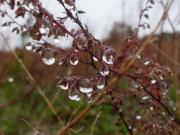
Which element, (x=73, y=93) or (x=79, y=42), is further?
(x=73, y=93)

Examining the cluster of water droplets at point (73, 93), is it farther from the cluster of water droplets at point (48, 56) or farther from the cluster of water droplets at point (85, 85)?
the cluster of water droplets at point (48, 56)

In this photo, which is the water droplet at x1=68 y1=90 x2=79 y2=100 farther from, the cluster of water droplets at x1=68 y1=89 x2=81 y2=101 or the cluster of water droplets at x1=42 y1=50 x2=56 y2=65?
the cluster of water droplets at x1=42 y1=50 x2=56 y2=65

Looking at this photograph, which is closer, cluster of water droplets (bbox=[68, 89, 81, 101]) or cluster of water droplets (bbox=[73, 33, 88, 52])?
cluster of water droplets (bbox=[73, 33, 88, 52])

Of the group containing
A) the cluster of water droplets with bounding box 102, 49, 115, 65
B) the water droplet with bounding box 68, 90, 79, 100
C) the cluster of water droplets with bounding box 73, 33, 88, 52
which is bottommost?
the water droplet with bounding box 68, 90, 79, 100

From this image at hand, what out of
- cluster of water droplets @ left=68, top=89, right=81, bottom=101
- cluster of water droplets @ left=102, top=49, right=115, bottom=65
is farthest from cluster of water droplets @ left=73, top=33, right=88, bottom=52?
cluster of water droplets @ left=68, top=89, right=81, bottom=101

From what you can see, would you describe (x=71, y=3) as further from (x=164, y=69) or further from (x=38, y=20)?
(x=164, y=69)

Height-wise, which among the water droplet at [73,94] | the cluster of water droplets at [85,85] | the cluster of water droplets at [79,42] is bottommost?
the water droplet at [73,94]

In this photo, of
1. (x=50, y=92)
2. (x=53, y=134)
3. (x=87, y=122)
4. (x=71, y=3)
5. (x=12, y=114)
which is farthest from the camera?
(x=50, y=92)

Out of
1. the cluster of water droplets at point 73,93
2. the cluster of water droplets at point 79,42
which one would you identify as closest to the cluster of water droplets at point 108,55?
the cluster of water droplets at point 79,42

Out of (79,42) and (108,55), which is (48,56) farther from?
(108,55)

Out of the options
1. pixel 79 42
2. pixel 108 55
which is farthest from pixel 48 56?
pixel 108 55

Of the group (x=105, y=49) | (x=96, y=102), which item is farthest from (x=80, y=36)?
(x=96, y=102)
